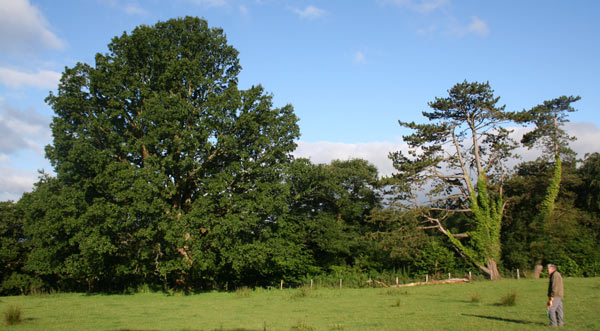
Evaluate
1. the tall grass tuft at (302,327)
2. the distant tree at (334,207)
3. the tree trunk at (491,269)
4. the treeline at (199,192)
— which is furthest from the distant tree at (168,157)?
the tree trunk at (491,269)

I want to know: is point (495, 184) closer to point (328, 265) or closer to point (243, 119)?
point (328, 265)

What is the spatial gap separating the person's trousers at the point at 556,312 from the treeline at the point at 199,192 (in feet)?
59.2

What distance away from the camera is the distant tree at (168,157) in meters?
24.1

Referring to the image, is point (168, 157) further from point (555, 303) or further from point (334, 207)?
point (334, 207)

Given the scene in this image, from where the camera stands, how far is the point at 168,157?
78.1 ft

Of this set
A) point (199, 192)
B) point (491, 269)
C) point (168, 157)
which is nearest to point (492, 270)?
point (491, 269)

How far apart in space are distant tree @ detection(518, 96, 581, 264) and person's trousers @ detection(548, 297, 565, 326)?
2628 cm

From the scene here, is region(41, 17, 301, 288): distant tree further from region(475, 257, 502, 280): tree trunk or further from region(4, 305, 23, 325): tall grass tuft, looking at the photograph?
region(475, 257, 502, 280): tree trunk

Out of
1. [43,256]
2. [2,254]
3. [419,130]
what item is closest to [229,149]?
[43,256]

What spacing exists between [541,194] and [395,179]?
13.6m

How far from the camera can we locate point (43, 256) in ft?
87.7

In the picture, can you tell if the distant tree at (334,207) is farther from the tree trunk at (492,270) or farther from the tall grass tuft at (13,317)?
the tall grass tuft at (13,317)

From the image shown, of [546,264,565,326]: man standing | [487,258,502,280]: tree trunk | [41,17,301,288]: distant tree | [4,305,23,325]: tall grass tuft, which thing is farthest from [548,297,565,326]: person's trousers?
[487,258,502,280]: tree trunk

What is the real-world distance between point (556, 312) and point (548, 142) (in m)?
30.5
